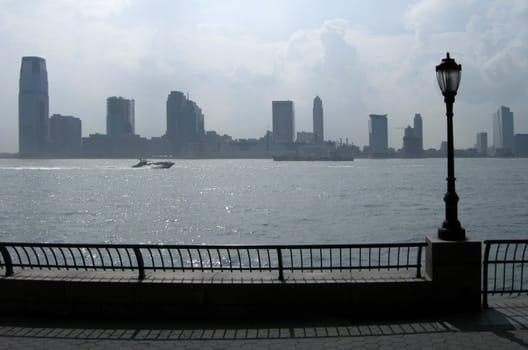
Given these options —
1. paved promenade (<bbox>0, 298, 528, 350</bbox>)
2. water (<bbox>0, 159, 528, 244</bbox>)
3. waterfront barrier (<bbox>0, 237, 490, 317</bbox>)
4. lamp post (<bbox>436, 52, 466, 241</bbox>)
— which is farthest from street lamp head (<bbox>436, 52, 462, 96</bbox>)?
water (<bbox>0, 159, 528, 244</bbox>)

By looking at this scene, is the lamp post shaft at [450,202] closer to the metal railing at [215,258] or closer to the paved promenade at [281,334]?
the metal railing at [215,258]

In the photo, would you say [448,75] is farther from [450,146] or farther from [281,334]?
[281,334]

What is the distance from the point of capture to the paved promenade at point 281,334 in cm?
717

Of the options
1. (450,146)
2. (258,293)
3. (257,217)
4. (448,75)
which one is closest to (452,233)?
(450,146)

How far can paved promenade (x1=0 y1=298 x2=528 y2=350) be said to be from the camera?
7168 mm

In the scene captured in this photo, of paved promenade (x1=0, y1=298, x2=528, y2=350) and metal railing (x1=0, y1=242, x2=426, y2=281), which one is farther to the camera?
metal railing (x1=0, y1=242, x2=426, y2=281)

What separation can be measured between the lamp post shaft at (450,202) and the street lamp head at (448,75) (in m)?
0.12

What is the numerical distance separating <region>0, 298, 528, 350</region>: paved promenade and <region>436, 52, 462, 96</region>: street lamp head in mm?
3498

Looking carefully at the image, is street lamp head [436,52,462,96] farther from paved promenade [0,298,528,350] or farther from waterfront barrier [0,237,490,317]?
paved promenade [0,298,528,350]

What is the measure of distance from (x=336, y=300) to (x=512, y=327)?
2.39 m

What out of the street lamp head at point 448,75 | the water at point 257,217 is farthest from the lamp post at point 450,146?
the water at point 257,217

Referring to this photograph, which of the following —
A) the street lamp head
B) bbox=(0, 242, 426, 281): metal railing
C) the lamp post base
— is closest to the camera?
the lamp post base

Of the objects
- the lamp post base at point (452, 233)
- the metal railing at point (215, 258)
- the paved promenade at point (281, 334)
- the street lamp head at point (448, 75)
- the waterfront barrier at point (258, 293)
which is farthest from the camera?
the street lamp head at point (448, 75)

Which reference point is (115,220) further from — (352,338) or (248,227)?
(352,338)
